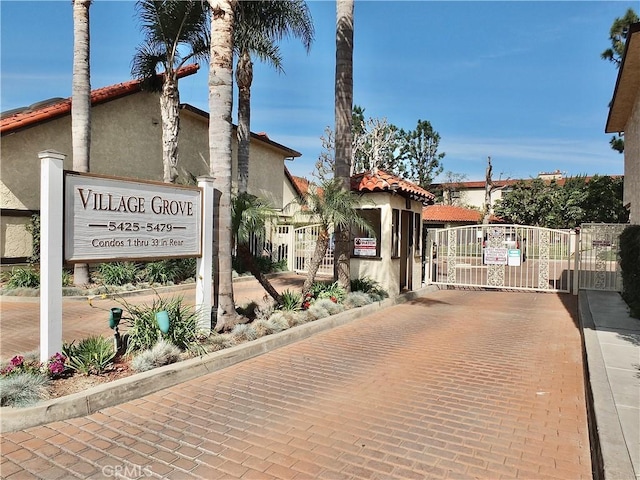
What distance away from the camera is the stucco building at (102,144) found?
1176cm

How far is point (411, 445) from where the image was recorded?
12.8 feet

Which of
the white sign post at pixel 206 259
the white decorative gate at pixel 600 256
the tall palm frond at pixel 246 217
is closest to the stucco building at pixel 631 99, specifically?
the white decorative gate at pixel 600 256

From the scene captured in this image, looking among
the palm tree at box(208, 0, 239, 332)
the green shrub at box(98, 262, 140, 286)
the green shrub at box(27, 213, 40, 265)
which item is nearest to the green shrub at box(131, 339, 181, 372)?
the palm tree at box(208, 0, 239, 332)

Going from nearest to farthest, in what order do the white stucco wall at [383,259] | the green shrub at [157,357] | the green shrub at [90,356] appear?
the green shrub at [90,356] < the green shrub at [157,357] < the white stucco wall at [383,259]

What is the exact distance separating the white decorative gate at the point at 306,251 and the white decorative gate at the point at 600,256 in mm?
8625

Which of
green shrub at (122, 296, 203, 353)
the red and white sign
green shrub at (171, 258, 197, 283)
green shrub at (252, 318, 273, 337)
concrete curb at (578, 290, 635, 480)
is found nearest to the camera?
concrete curb at (578, 290, 635, 480)

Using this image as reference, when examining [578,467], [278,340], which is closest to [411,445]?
[578,467]

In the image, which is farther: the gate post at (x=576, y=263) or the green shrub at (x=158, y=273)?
the gate post at (x=576, y=263)

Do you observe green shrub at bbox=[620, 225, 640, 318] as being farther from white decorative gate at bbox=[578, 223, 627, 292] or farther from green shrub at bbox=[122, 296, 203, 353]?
green shrub at bbox=[122, 296, 203, 353]

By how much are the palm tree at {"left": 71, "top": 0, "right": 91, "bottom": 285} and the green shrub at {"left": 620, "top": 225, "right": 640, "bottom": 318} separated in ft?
42.7

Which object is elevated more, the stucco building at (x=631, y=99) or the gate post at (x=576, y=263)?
the stucco building at (x=631, y=99)

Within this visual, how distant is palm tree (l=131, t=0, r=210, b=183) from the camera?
1313cm

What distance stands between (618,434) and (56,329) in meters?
5.68

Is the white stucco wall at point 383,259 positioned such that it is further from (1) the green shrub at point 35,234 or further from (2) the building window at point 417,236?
(1) the green shrub at point 35,234
